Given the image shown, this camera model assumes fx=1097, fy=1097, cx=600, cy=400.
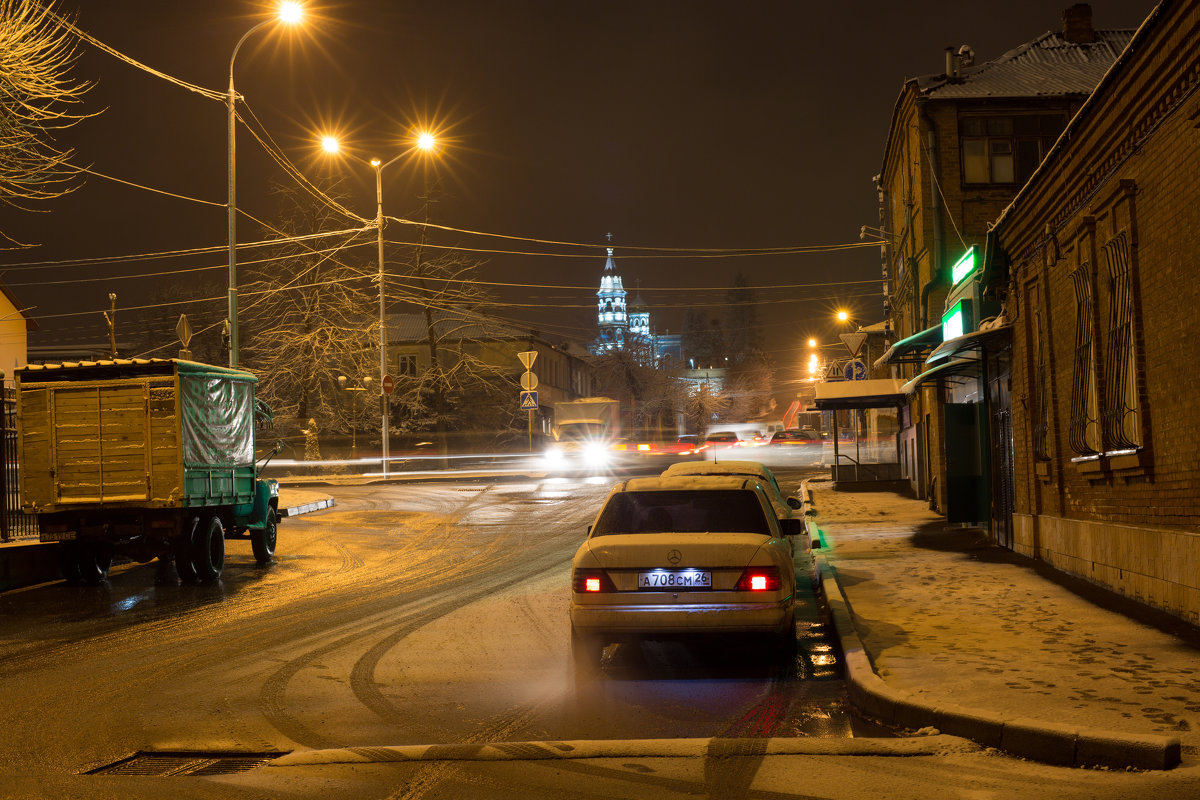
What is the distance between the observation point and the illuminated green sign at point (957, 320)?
709 inches

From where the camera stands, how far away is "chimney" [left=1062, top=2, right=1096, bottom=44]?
27.7 m

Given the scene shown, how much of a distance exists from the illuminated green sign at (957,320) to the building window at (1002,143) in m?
6.62

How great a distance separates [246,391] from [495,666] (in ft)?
31.8

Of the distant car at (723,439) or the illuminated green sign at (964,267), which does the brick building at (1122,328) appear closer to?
the illuminated green sign at (964,267)

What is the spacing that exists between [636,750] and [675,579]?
210 centimetres

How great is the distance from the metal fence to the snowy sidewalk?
452 inches

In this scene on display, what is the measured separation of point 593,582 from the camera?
8109 millimetres

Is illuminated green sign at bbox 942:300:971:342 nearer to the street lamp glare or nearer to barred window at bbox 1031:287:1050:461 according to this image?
barred window at bbox 1031:287:1050:461

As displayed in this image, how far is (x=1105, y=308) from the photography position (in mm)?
11359

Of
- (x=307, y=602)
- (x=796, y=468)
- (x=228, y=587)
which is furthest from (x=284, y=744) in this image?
(x=796, y=468)

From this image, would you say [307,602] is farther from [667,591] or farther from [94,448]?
[667,591]

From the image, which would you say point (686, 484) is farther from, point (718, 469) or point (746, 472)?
point (746, 472)

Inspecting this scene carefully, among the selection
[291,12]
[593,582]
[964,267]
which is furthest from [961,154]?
[593,582]

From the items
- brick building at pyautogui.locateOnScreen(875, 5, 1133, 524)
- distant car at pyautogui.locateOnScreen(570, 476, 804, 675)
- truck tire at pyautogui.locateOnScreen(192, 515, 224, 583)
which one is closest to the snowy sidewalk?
distant car at pyautogui.locateOnScreen(570, 476, 804, 675)
